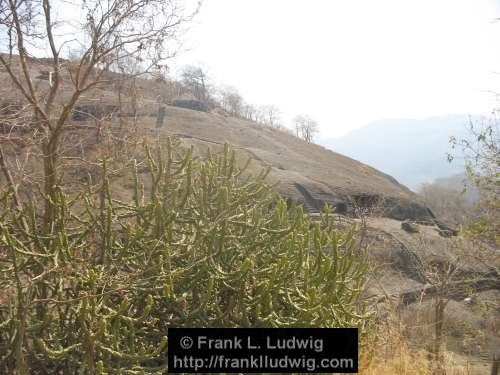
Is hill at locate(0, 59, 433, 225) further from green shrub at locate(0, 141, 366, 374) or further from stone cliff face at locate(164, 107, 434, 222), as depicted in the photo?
green shrub at locate(0, 141, 366, 374)

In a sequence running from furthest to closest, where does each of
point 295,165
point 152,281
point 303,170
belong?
point 295,165
point 303,170
point 152,281

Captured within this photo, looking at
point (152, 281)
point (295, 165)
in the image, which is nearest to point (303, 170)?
point (295, 165)

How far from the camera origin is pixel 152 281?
3.07 metres

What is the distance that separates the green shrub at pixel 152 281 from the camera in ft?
8.98

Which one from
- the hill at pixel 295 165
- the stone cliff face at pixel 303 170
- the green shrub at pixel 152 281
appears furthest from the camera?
the stone cliff face at pixel 303 170

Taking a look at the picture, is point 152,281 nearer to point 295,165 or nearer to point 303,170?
point 303,170

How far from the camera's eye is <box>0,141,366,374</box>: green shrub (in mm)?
2738

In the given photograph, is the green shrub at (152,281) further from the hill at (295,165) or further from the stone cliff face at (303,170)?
the stone cliff face at (303,170)

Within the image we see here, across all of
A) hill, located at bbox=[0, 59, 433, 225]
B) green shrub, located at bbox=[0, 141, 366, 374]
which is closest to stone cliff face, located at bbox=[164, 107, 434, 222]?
hill, located at bbox=[0, 59, 433, 225]

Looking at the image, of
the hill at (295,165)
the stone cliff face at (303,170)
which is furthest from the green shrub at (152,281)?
the stone cliff face at (303,170)

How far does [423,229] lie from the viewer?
17.0m

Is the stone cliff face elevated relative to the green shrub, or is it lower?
elevated

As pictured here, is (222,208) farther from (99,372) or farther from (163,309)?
(99,372)

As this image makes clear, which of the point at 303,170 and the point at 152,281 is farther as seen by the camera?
the point at 303,170
